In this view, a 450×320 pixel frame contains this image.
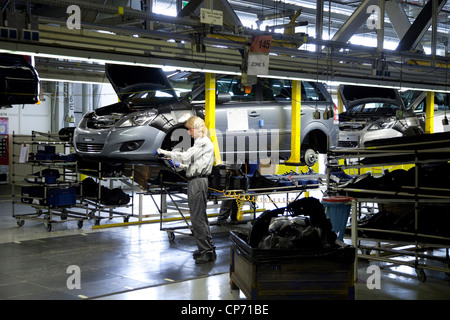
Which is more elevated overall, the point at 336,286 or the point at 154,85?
the point at 154,85

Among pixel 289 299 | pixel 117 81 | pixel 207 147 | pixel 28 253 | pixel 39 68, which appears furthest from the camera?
pixel 39 68

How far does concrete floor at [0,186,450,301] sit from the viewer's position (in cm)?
484

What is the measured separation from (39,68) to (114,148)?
7.85 ft

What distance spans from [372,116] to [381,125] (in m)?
1.03

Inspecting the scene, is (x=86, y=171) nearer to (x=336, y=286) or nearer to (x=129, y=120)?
(x=129, y=120)

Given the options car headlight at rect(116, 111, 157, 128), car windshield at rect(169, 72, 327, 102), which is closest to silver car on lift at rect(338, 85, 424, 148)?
car windshield at rect(169, 72, 327, 102)

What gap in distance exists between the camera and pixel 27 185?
339 inches

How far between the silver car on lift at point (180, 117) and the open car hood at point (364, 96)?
2.27 m

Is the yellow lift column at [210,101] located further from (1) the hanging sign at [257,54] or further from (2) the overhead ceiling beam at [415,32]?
(2) the overhead ceiling beam at [415,32]

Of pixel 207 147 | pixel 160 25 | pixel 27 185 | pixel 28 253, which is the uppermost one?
pixel 160 25

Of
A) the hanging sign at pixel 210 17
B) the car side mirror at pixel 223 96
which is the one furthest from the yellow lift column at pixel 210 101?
the hanging sign at pixel 210 17

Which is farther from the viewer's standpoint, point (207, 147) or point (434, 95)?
point (434, 95)

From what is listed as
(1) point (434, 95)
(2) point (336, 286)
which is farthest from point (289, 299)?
(1) point (434, 95)

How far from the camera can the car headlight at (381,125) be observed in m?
11.9
